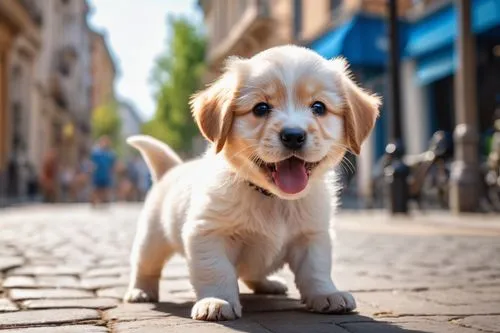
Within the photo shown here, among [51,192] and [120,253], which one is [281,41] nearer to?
[51,192]

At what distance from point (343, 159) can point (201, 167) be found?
68 cm

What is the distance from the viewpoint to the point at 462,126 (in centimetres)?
969

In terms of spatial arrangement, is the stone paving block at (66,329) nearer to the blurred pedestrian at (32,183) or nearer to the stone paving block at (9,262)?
the stone paving block at (9,262)

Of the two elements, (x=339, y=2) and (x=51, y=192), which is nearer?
(x=339, y=2)

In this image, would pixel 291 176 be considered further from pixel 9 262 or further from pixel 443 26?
pixel 443 26

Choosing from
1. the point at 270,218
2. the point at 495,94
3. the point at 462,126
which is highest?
the point at 495,94

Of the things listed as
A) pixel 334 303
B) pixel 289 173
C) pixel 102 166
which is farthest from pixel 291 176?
pixel 102 166

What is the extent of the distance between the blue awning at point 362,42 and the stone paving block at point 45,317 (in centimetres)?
1264

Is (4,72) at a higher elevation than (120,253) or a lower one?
higher

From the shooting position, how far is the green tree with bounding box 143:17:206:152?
4128 cm

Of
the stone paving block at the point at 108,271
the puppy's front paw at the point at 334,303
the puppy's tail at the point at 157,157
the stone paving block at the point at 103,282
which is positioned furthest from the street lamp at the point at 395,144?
the puppy's front paw at the point at 334,303

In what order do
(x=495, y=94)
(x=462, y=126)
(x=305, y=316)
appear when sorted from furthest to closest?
(x=495, y=94)
(x=462, y=126)
(x=305, y=316)

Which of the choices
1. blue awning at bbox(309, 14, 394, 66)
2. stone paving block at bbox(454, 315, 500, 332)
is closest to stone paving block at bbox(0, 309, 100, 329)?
stone paving block at bbox(454, 315, 500, 332)

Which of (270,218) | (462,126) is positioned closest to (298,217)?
(270,218)
